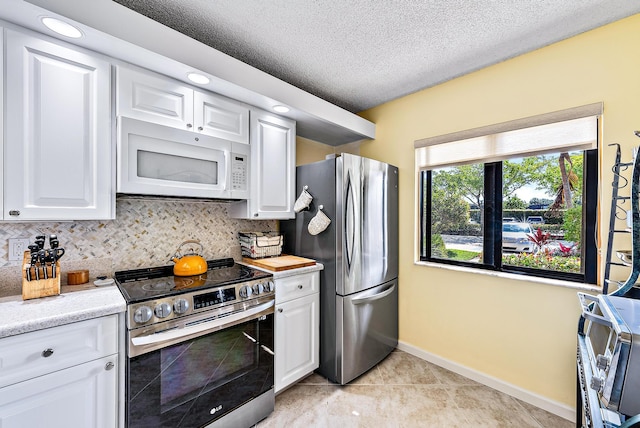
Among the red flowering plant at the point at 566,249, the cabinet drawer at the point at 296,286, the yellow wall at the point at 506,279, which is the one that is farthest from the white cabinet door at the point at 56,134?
the red flowering plant at the point at 566,249

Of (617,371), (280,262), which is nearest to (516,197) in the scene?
(617,371)

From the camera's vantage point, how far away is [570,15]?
1.64 meters

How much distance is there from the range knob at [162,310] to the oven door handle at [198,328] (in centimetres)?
9

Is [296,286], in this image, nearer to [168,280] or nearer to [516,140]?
[168,280]

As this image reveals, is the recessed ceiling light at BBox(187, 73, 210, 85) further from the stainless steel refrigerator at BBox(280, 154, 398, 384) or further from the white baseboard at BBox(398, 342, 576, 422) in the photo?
the white baseboard at BBox(398, 342, 576, 422)

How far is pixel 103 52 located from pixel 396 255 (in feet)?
8.69

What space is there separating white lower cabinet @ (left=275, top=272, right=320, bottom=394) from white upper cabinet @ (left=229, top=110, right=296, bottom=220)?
0.60 meters

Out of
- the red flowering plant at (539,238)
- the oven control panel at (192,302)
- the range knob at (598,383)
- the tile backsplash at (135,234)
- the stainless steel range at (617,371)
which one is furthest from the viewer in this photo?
the red flowering plant at (539,238)

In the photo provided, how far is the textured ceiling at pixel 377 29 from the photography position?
5.13ft

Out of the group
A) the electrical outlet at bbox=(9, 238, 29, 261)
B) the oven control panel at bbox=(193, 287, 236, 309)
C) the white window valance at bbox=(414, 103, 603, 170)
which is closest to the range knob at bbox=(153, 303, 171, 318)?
the oven control panel at bbox=(193, 287, 236, 309)

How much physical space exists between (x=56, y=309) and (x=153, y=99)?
1.19 meters

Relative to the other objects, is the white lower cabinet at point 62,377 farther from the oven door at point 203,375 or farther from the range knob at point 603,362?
the range knob at point 603,362

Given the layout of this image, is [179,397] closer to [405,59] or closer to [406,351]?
Result: [406,351]

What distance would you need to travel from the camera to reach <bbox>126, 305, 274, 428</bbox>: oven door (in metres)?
1.33
